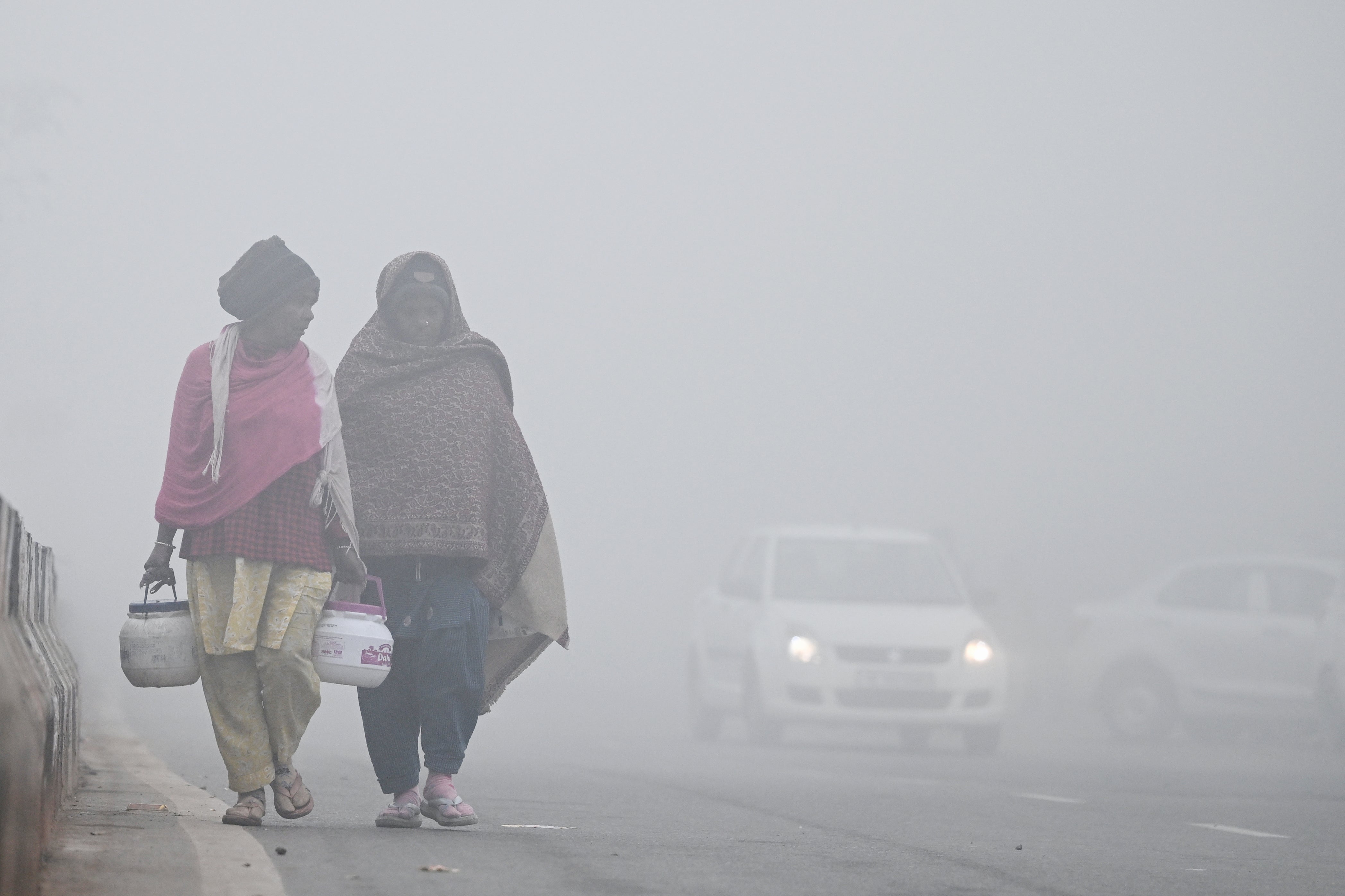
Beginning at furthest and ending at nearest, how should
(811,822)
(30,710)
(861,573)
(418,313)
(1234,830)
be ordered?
(861,573) < (1234,830) < (811,822) < (418,313) < (30,710)

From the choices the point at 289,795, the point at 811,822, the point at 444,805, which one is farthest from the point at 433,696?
the point at 811,822

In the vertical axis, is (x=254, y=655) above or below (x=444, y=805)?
above

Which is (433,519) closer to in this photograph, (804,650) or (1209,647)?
(804,650)

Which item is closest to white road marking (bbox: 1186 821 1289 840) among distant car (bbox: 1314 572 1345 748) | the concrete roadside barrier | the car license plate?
the concrete roadside barrier

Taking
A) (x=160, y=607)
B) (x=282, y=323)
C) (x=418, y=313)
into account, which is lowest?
(x=160, y=607)

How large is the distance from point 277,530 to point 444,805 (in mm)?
1062

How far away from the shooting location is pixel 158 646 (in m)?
6.37

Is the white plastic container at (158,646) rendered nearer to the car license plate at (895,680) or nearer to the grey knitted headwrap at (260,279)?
the grey knitted headwrap at (260,279)

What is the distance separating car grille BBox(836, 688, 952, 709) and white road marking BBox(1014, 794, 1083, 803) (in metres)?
4.62

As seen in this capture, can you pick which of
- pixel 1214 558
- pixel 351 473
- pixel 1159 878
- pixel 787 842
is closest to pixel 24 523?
pixel 351 473

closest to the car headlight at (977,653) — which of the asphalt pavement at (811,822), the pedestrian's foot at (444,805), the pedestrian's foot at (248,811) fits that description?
the asphalt pavement at (811,822)

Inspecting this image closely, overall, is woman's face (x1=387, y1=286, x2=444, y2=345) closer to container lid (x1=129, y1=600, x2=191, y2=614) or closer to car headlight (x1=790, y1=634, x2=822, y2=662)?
container lid (x1=129, y1=600, x2=191, y2=614)

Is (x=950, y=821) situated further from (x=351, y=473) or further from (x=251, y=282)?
(x=251, y=282)

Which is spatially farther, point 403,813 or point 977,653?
point 977,653
